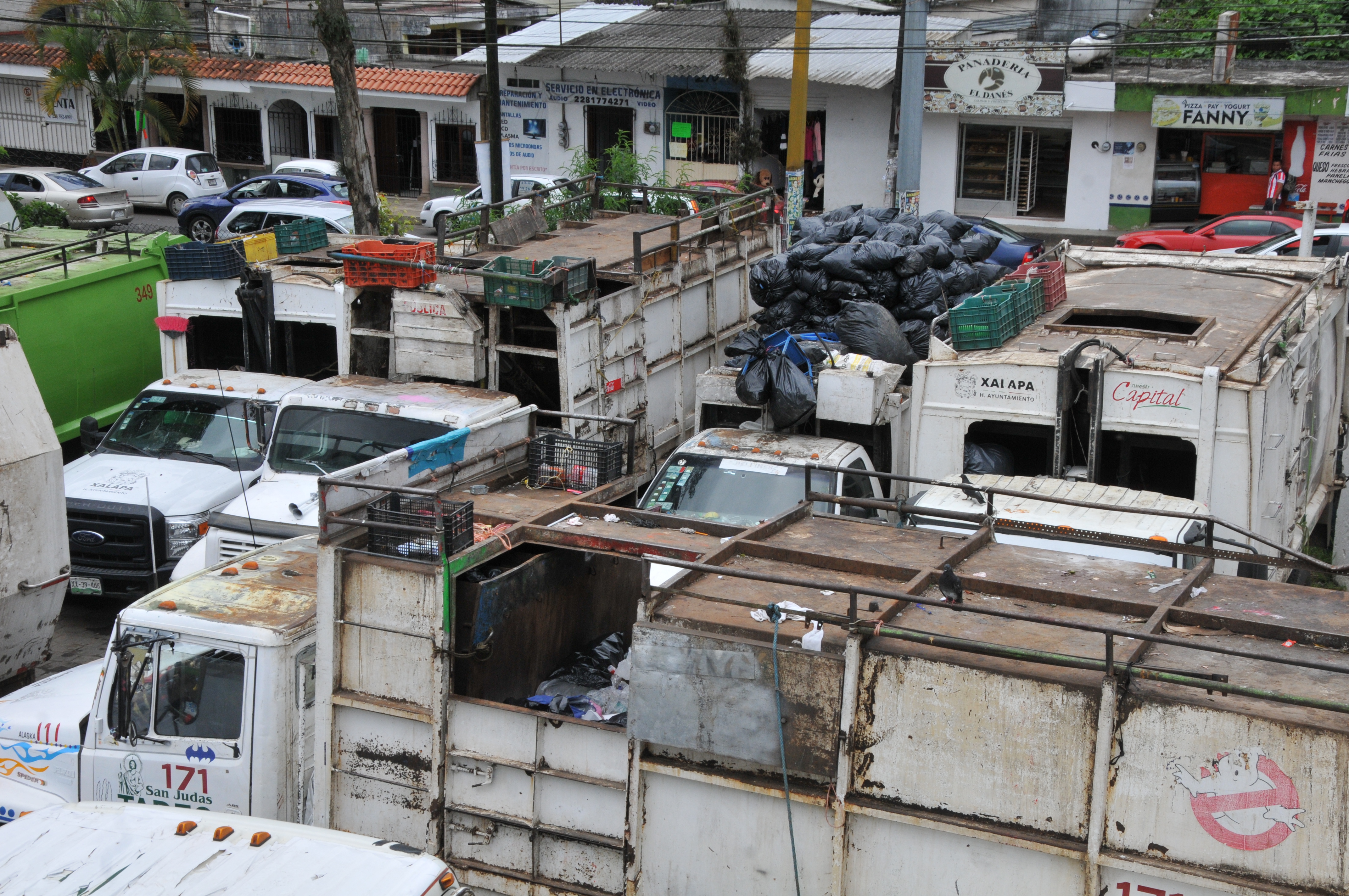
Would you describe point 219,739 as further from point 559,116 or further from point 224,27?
point 224,27

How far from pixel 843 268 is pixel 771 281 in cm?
74

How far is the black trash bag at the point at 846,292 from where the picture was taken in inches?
485

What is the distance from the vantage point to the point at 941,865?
4703 mm

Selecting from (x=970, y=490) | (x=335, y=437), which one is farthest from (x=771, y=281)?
(x=970, y=490)

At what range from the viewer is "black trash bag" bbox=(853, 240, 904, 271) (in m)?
12.4

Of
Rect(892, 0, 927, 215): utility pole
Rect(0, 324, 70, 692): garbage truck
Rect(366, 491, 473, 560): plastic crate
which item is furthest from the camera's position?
Rect(892, 0, 927, 215): utility pole

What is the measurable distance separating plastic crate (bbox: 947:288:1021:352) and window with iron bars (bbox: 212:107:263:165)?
2902 cm

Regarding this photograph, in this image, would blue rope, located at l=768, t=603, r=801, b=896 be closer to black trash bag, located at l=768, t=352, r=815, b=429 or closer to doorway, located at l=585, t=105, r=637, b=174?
black trash bag, located at l=768, t=352, r=815, b=429

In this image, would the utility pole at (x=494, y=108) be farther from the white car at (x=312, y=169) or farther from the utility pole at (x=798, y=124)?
the white car at (x=312, y=169)

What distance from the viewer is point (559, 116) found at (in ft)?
104

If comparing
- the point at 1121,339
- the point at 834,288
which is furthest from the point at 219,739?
the point at 834,288

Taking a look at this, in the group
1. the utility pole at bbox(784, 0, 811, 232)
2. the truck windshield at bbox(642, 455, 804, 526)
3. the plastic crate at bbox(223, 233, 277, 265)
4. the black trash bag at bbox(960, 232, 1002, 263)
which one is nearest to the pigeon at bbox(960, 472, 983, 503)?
the truck windshield at bbox(642, 455, 804, 526)

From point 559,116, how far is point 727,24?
5279 millimetres

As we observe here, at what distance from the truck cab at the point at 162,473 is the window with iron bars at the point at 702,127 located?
771 inches
